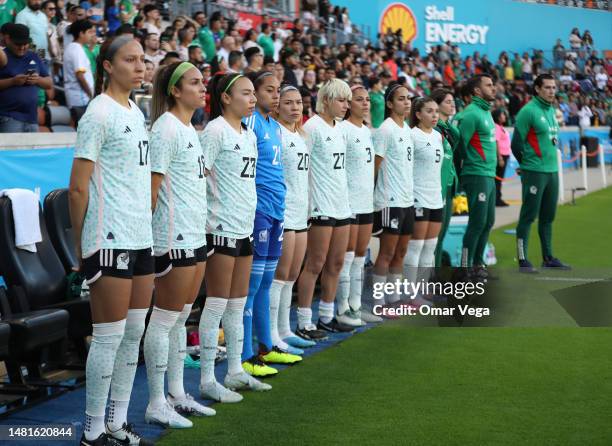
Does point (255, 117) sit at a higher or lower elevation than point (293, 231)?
higher

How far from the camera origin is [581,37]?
124 feet

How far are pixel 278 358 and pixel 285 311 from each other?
2.19 feet

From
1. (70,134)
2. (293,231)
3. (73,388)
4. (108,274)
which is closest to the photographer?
(108,274)

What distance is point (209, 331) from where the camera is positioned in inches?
223

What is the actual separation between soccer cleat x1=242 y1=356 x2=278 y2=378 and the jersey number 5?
52.0 inches

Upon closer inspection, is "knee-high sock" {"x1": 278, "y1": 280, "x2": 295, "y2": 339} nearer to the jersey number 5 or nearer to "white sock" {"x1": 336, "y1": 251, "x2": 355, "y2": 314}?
"white sock" {"x1": 336, "y1": 251, "x2": 355, "y2": 314}

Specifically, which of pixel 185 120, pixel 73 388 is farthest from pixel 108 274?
pixel 73 388

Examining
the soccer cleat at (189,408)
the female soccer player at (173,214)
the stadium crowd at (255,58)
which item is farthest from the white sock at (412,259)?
the female soccer player at (173,214)

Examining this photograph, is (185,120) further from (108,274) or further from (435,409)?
(435,409)

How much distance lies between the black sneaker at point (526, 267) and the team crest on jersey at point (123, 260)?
7002 millimetres

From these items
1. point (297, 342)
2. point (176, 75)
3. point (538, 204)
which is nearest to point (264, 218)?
point (297, 342)

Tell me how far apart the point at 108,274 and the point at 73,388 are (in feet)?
6.18

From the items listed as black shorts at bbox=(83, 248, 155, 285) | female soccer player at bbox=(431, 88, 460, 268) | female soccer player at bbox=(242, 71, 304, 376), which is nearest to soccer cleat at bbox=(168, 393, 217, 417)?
female soccer player at bbox=(242, 71, 304, 376)

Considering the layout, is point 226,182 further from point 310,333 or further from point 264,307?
point 310,333
